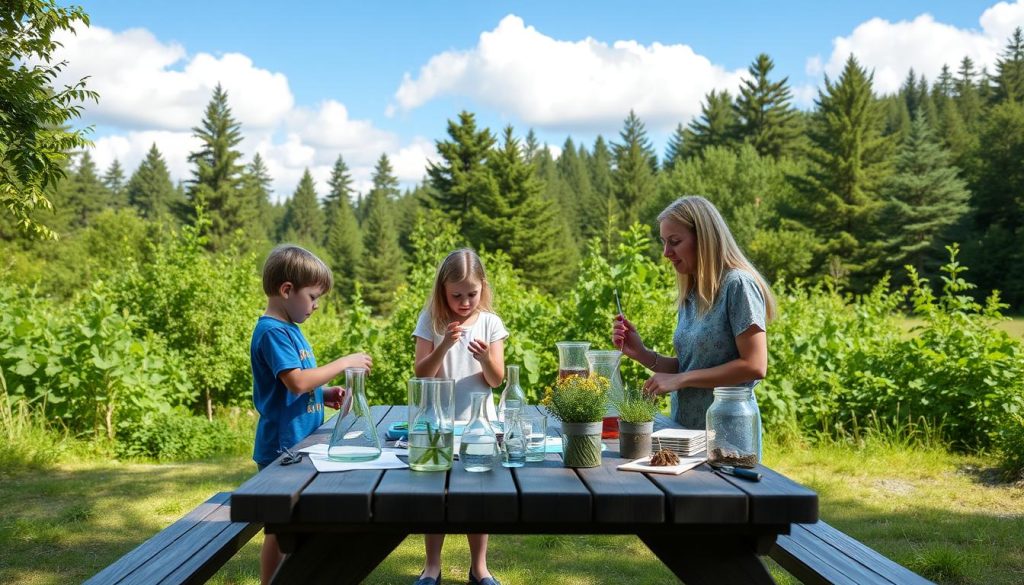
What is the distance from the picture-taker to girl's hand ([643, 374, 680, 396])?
237 centimetres

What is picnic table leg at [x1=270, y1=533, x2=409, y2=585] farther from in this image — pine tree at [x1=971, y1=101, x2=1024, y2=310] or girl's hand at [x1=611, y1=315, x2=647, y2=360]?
pine tree at [x1=971, y1=101, x2=1024, y2=310]

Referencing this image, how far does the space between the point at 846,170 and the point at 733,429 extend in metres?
39.9

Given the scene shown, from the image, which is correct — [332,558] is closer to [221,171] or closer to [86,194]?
[221,171]

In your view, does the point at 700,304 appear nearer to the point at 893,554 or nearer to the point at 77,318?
the point at 893,554

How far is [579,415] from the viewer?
2010 mm

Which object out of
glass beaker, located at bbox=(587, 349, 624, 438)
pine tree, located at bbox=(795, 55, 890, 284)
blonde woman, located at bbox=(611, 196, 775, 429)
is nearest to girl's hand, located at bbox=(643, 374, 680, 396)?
blonde woman, located at bbox=(611, 196, 775, 429)

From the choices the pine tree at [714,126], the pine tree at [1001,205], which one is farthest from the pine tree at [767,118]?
the pine tree at [1001,205]

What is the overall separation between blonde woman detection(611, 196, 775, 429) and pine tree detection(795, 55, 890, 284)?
123 feet

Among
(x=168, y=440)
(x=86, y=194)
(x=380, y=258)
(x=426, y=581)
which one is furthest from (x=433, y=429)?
(x=86, y=194)

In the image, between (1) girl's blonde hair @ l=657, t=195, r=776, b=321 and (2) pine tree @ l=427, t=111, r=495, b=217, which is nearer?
(1) girl's blonde hair @ l=657, t=195, r=776, b=321

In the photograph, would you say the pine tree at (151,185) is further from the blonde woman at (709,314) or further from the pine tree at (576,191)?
the blonde woman at (709,314)

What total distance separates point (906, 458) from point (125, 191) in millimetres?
81677

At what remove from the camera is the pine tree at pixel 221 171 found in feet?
142

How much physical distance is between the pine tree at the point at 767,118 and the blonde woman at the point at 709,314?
157ft
